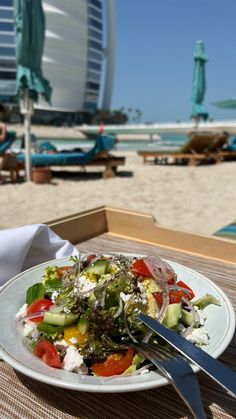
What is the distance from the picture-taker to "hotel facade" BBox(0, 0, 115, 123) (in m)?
44.9

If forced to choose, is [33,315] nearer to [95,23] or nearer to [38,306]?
[38,306]

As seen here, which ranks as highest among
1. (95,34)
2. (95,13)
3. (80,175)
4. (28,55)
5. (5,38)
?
(95,13)

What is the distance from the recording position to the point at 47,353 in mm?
596

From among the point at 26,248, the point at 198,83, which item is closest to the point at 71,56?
the point at 198,83

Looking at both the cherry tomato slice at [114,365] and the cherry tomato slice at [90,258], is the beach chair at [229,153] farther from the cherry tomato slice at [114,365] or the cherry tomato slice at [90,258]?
the cherry tomato slice at [114,365]

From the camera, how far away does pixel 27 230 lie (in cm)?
105

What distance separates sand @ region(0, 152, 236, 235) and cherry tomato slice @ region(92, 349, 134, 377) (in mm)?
2826

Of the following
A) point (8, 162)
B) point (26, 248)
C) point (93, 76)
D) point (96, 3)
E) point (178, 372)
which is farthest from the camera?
point (93, 76)

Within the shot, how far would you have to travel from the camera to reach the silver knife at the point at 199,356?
1.62 ft

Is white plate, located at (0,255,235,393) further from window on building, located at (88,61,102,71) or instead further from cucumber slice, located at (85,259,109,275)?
window on building, located at (88,61,102,71)

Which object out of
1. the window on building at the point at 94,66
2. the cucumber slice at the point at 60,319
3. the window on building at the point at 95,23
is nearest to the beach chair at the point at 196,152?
the cucumber slice at the point at 60,319

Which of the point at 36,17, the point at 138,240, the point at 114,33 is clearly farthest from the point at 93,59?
the point at 138,240

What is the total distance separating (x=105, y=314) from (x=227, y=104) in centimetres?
986

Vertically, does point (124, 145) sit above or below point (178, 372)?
below
